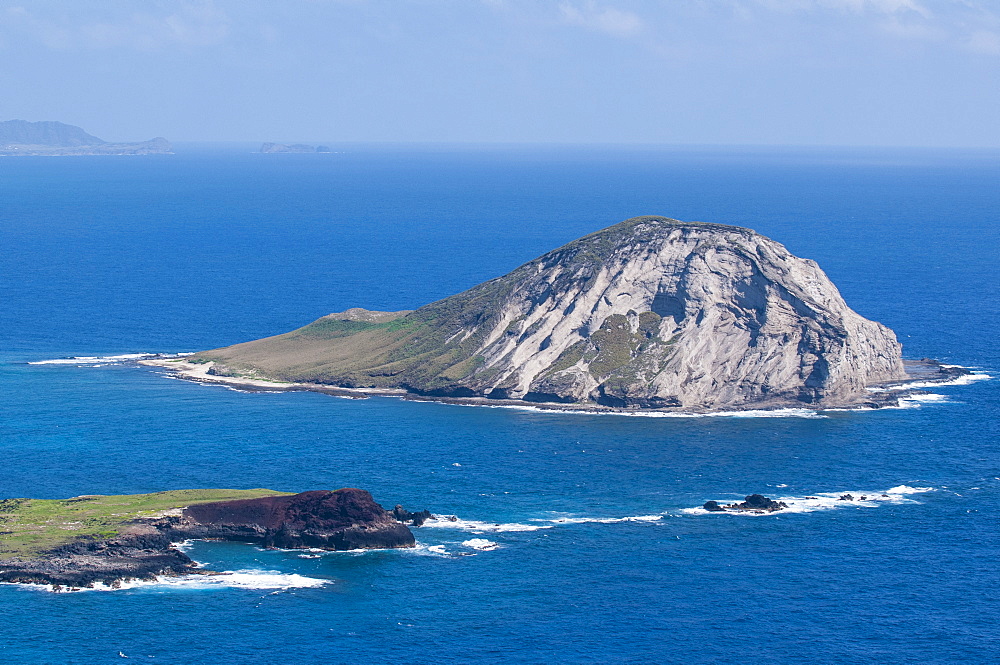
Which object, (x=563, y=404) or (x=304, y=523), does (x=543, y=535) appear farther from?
(x=563, y=404)

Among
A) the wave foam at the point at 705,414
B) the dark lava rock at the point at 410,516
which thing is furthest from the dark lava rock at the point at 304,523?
the wave foam at the point at 705,414

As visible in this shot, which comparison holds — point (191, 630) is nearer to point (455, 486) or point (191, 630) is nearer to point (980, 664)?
point (455, 486)

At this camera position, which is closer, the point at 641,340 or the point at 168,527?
the point at 168,527

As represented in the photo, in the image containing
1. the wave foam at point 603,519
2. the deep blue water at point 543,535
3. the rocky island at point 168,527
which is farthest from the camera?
the wave foam at point 603,519

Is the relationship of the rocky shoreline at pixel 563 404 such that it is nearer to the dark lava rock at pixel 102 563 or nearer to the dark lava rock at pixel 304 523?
the dark lava rock at pixel 304 523

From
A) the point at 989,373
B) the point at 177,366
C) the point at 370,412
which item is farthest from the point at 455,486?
the point at 989,373

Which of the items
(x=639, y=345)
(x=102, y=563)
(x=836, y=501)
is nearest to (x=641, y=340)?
(x=639, y=345)
